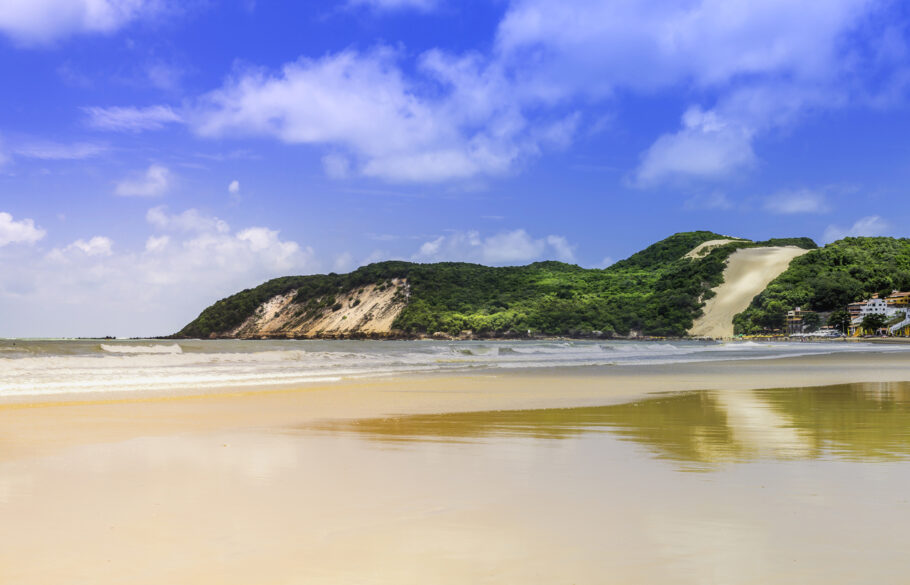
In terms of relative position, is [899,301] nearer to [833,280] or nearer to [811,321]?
[833,280]

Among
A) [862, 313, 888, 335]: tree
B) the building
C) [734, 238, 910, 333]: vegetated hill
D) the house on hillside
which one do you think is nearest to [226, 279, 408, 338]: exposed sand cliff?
[734, 238, 910, 333]: vegetated hill

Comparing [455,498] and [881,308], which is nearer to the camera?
[455,498]

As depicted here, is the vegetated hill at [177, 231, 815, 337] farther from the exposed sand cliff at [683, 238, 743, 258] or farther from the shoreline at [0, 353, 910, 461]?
the shoreline at [0, 353, 910, 461]

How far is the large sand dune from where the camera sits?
144 metres

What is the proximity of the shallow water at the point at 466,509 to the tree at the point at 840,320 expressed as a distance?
118332 mm

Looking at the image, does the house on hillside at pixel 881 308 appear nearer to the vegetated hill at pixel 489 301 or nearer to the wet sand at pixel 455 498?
the vegetated hill at pixel 489 301

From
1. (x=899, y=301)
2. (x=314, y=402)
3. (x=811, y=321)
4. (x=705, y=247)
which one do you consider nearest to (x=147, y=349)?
(x=314, y=402)

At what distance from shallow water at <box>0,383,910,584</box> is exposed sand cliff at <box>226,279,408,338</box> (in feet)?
501

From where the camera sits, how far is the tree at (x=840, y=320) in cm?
11625

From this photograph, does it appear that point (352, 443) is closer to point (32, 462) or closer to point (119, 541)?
point (32, 462)

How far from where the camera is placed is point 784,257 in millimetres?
169750

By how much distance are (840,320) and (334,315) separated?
10846 centimetres

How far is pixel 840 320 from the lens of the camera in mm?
116875

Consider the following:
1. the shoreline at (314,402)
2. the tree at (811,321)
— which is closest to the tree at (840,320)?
the tree at (811,321)
